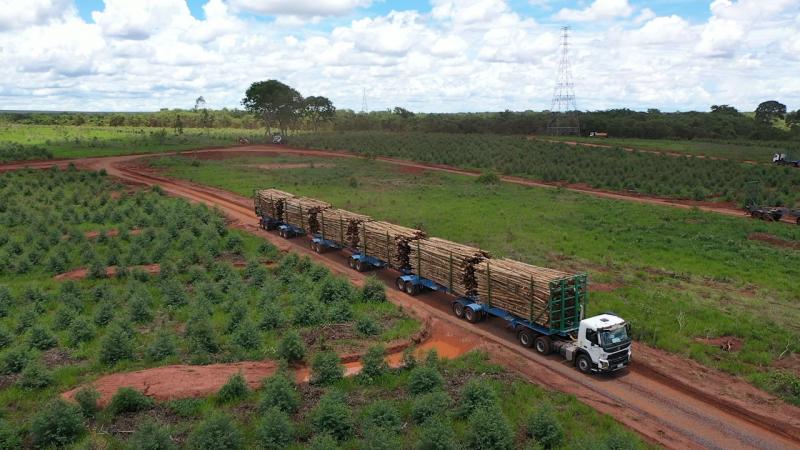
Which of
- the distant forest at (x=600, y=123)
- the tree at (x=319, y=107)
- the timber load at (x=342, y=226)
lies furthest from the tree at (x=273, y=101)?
the timber load at (x=342, y=226)

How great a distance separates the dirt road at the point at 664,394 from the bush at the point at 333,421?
21.1 feet

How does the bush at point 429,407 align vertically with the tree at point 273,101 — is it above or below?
below

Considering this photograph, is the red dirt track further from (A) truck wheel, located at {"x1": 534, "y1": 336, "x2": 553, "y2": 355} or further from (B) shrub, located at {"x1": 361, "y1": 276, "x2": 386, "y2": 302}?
(B) shrub, located at {"x1": 361, "y1": 276, "x2": 386, "y2": 302}

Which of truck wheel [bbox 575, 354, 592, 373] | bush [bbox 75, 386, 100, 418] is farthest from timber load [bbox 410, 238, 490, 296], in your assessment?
bush [bbox 75, 386, 100, 418]

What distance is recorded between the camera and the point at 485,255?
21.6 metres

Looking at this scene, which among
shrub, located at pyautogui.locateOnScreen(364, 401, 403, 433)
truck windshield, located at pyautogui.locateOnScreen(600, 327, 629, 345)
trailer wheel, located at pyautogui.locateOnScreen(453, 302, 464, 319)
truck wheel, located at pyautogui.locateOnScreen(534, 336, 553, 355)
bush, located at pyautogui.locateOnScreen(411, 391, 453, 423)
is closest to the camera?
shrub, located at pyautogui.locateOnScreen(364, 401, 403, 433)

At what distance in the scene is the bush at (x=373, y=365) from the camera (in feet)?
52.7

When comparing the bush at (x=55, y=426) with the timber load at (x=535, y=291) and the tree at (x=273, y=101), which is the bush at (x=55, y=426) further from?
the tree at (x=273, y=101)

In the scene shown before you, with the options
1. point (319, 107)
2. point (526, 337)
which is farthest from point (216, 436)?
point (319, 107)

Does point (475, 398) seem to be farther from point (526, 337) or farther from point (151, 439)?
point (151, 439)

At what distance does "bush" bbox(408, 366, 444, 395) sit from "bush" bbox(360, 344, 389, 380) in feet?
3.78

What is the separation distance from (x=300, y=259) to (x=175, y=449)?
16.9 metres

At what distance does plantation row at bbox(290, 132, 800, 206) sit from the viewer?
165ft

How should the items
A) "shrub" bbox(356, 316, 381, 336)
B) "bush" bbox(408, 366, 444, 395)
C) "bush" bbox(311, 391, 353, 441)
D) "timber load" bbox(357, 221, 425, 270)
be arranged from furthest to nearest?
"timber load" bbox(357, 221, 425, 270) → "shrub" bbox(356, 316, 381, 336) → "bush" bbox(408, 366, 444, 395) → "bush" bbox(311, 391, 353, 441)
